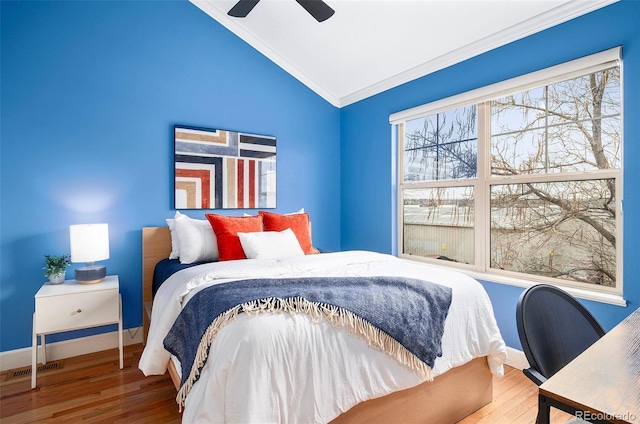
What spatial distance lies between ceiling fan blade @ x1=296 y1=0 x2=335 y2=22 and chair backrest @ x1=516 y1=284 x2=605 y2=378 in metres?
2.01

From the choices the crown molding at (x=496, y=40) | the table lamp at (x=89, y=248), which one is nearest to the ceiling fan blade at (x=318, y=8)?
the crown molding at (x=496, y=40)

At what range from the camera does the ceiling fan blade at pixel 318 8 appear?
2.17 meters

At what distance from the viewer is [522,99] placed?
2.67 m

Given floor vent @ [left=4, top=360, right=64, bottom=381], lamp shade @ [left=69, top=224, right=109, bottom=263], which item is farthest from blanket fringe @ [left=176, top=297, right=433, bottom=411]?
floor vent @ [left=4, top=360, right=64, bottom=381]

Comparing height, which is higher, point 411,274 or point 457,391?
point 411,274

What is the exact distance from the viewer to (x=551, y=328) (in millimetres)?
1191

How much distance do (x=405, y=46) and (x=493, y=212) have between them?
5.42ft

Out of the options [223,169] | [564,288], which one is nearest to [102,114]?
[223,169]

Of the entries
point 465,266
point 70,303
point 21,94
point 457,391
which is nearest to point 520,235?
point 465,266

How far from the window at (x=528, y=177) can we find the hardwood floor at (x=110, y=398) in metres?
0.89

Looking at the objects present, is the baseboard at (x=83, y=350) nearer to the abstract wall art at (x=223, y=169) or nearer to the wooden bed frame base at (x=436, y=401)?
the wooden bed frame base at (x=436, y=401)

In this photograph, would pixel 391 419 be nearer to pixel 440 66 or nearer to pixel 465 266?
pixel 465 266

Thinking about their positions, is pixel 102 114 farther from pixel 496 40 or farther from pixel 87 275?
pixel 496 40

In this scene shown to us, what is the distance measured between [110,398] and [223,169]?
79.7 inches
